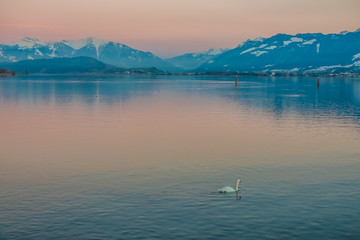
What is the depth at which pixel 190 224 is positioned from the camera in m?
29.4

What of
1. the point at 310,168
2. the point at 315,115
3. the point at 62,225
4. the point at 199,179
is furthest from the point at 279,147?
the point at 315,115

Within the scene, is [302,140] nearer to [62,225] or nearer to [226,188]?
[226,188]

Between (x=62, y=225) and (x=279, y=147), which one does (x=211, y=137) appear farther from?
(x=62, y=225)

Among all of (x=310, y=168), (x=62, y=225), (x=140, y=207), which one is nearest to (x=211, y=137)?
(x=310, y=168)

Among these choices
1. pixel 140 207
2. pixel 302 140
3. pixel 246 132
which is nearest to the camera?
pixel 140 207

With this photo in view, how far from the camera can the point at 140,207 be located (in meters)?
32.5

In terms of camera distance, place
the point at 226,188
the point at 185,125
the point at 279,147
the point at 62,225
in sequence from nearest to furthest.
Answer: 1. the point at 62,225
2. the point at 226,188
3. the point at 279,147
4. the point at 185,125

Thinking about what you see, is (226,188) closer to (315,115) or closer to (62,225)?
(62,225)

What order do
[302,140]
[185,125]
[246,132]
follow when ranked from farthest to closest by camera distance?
[185,125] < [246,132] < [302,140]

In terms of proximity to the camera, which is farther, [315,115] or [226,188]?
[315,115]

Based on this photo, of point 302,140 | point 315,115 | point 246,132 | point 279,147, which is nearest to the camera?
point 279,147

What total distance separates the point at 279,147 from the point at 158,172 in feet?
65.1

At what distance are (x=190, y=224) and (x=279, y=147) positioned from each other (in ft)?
97.9

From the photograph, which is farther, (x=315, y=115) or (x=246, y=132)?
(x=315, y=115)
